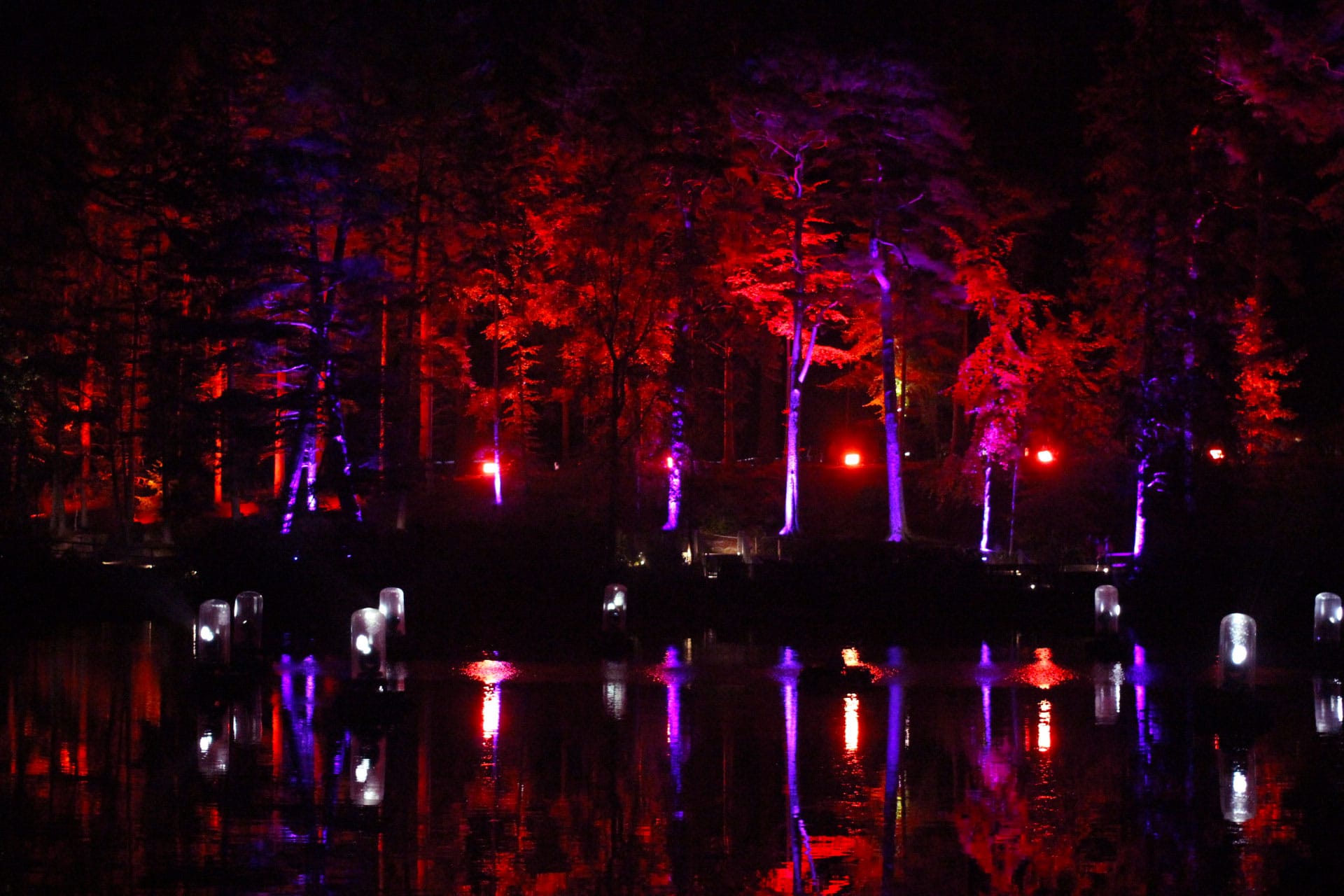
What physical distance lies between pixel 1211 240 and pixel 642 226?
52.6ft

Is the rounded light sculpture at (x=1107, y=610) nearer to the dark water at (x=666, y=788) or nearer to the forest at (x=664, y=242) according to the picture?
the dark water at (x=666, y=788)

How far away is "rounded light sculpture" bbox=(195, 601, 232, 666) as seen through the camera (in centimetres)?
1642

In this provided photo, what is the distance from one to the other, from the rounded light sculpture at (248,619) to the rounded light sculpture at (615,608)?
523 cm

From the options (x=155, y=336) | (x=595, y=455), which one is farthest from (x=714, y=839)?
(x=595, y=455)

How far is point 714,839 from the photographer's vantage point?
30.7 feet

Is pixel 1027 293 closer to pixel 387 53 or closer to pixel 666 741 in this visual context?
pixel 387 53

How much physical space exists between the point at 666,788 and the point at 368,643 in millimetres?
5348

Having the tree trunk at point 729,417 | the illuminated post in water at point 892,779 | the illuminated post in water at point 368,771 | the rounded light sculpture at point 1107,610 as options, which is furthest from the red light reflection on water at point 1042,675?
the tree trunk at point 729,417

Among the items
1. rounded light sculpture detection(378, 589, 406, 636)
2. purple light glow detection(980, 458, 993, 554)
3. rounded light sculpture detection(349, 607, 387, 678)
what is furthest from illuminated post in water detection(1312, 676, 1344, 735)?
purple light glow detection(980, 458, 993, 554)

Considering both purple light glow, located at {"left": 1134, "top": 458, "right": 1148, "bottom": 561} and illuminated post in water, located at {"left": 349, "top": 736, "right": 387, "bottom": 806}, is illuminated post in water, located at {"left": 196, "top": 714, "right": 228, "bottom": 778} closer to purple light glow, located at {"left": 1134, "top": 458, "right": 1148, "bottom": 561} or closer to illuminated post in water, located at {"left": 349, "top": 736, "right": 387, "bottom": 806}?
illuminated post in water, located at {"left": 349, "top": 736, "right": 387, "bottom": 806}

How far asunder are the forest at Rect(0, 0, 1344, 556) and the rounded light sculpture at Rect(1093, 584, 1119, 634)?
45.9 ft

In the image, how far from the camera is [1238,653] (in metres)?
14.9

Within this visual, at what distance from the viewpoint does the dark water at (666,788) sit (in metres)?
8.53

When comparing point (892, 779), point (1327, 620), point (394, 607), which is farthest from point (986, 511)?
point (892, 779)
